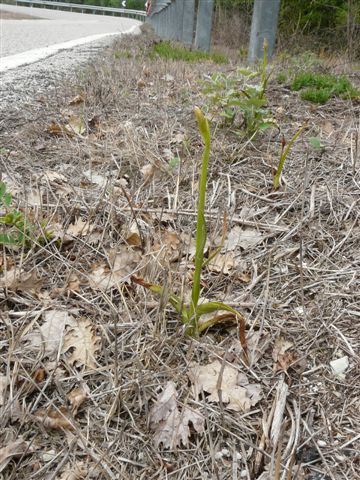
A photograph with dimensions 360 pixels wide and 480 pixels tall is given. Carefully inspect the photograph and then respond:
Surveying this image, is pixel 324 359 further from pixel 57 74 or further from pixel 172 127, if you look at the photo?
pixel 57 74

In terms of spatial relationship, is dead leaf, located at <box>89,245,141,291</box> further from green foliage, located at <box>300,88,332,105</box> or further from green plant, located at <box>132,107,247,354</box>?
green foliage, located at <box>300,88,332,105</box>

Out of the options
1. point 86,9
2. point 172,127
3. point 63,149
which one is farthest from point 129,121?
point 86,9

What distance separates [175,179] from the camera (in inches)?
76.9

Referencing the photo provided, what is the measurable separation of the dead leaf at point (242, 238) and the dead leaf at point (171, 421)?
658 millimetres

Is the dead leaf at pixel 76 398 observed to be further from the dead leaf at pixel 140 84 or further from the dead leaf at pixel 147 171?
the dead leaf at pixel 140 84

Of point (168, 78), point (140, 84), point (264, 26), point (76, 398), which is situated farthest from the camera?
point (264, 26)

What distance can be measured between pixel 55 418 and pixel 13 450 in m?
0.11

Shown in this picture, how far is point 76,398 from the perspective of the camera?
107cm

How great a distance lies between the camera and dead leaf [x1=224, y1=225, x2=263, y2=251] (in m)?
1.59

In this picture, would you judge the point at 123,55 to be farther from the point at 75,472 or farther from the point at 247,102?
the point at 75,472

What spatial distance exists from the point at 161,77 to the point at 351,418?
332 centimetres

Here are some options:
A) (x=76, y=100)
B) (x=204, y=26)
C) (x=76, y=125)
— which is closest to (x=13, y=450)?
(x=76, y=125)

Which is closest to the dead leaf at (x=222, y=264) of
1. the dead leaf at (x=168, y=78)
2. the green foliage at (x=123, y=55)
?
the dead leaf at (x=168, y=78)

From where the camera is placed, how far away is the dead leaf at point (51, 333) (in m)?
1.19
